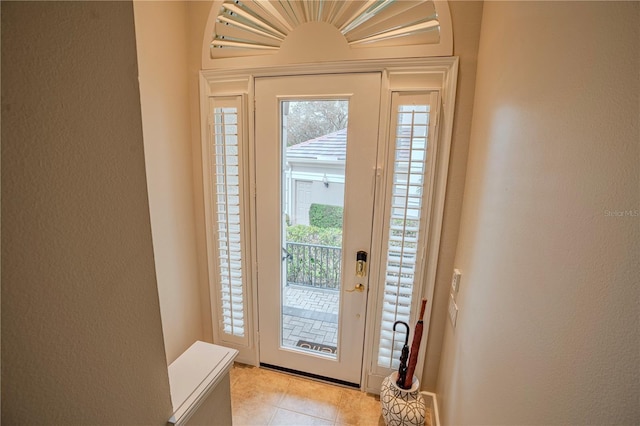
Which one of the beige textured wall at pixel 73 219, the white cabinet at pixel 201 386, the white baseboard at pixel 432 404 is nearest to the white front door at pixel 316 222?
the white baseboard at pixel 432 404

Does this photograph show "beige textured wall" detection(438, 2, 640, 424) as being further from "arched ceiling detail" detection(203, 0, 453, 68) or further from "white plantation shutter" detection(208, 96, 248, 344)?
"white plantation shutter" detection(208, 96, 248, 344)

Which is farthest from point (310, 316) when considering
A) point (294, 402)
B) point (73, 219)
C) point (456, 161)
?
point (73, 219)

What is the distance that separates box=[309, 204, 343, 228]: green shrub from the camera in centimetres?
185

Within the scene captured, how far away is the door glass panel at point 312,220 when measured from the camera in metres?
1.77

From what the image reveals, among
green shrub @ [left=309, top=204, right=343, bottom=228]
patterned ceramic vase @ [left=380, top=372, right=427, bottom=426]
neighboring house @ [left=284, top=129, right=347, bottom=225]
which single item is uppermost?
neighboring house @ [left=284, top=129, right=347, bottom=225]

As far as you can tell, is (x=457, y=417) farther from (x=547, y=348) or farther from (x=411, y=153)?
(x=411, y=153)

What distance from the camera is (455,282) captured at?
159cm

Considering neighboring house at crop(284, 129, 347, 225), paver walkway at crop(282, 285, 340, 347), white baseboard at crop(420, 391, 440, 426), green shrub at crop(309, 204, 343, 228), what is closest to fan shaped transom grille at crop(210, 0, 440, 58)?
neighboring house at crop(284, 129, 347, 225)

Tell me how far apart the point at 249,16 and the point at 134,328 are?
1779 mm

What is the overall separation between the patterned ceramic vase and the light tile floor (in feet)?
0.81

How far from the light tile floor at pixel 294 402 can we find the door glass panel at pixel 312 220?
0.24m

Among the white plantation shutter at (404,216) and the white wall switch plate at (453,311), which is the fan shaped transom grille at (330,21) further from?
the white wall switch plate at (453,311)

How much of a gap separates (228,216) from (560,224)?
177 cm

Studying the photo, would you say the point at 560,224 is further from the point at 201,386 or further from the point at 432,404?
the point at 432,404
